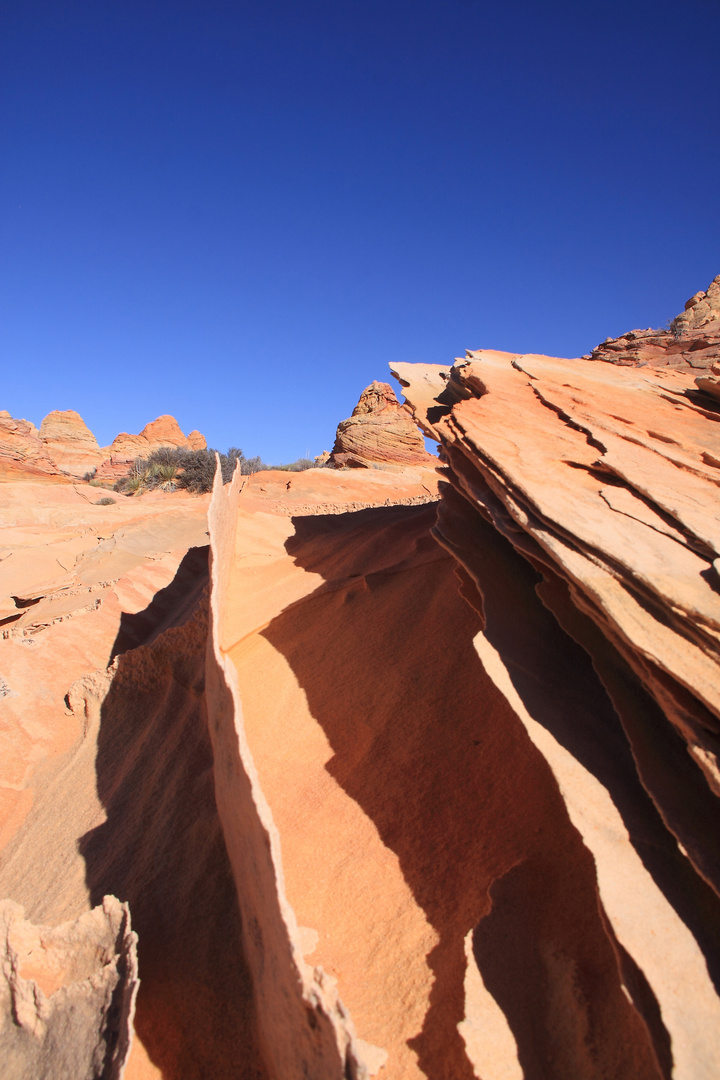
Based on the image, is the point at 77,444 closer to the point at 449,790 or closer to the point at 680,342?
the point at 680,342

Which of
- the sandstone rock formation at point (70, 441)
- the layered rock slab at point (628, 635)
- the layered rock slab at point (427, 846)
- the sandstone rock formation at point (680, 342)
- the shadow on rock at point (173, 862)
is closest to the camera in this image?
the layered rock slab at point (628, 635)

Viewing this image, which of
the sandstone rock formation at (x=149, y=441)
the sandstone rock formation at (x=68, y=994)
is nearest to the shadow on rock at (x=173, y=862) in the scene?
the sandstone rock formation at (x=68, y=994)

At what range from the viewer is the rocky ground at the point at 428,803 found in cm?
119

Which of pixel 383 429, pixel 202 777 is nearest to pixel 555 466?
pixel 202 777

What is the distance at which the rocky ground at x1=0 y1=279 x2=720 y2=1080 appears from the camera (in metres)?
1.19

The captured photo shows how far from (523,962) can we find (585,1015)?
0.17m

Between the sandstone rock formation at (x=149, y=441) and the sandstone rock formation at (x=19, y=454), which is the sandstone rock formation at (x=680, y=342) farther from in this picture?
the sandstone rock formation at (x=149, y=441)

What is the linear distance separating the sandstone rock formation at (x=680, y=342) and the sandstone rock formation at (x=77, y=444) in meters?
14.8

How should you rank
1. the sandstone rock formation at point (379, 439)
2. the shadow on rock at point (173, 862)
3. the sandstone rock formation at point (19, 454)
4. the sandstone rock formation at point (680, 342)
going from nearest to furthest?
the shadow on rock at point (173, 862) < the sandstone rock formation at point (680, 342) < the sandstone rock formation at point (19, 454) < the sandstone rock formation at point (379, 439)

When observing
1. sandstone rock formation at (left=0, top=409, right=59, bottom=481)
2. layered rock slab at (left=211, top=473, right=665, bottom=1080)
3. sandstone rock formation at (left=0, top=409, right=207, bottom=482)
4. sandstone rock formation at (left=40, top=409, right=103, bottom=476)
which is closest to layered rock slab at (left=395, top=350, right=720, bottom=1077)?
layered rock slab at (left=211, top=473, right=665, bottom=1080)

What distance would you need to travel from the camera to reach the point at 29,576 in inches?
217

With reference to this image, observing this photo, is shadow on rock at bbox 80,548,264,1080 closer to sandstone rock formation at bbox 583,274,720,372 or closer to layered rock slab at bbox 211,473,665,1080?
layered rock slab at bbox 211,473,665,1080

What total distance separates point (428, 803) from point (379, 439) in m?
14.5

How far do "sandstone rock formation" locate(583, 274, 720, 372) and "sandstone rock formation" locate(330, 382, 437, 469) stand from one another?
7.80 meters
